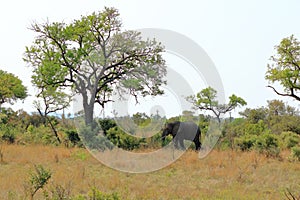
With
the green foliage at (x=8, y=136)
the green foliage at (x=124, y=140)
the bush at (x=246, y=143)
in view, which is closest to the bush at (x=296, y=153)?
the bush at (x=246, y=143)

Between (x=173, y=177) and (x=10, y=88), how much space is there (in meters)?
28.9

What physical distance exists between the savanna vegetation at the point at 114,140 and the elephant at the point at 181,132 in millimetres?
385

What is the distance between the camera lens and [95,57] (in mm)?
21219

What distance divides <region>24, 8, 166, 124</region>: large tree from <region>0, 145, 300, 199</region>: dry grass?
855 centimetres

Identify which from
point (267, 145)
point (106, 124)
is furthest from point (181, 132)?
point (106, 124)

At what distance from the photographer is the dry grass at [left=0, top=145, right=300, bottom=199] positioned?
766cm

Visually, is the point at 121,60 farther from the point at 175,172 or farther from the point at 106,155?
the point at 175,172

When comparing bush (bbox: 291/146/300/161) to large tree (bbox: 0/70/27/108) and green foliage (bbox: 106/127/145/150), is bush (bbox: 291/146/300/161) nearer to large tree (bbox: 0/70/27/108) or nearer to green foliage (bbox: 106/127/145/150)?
green foliage (bbox: 106/127/145/150)

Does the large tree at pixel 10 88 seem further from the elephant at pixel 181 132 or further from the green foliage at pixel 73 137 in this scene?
the elephant at pixel 181 132

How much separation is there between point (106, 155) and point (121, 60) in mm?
9505

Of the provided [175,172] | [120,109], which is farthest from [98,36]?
[175,172]

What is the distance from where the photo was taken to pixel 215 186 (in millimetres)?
8695

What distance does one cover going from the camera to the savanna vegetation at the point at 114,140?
8031 millimetres

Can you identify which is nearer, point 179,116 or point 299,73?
point 179,116
